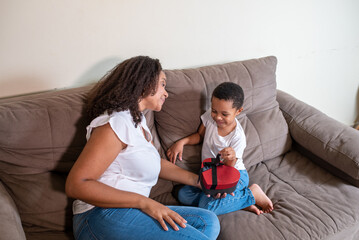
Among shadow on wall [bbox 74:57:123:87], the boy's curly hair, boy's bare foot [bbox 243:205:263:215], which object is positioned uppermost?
shadow on wall [bbox 74:57:123:87]

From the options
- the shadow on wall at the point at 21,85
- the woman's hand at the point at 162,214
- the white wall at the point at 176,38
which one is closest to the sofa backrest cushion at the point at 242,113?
the white wall at the point at 176,38

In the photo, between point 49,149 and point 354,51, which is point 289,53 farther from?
point 49,149

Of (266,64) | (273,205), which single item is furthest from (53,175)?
(266,64)

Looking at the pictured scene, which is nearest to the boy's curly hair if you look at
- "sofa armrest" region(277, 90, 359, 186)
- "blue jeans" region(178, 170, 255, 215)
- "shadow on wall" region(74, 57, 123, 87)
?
"blue jeans" region(178, 170, 255, 215)

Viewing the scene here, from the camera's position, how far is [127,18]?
1510 mm

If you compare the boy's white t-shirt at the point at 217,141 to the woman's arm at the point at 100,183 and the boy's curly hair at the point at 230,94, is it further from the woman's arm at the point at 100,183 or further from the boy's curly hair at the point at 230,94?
the woman's arm at the point at 100,183

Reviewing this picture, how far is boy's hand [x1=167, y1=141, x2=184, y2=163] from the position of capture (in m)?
1.48

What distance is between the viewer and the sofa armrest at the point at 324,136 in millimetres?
1433

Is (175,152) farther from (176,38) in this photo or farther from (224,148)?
(176,38)

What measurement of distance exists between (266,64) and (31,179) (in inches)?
60.6

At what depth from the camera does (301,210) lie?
4.26 ft

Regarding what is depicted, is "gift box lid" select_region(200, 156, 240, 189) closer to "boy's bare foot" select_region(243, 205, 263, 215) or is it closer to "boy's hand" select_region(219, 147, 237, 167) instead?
"boy's hand" select_region(219, 147, 237, 167)

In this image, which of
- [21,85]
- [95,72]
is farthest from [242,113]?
[21,85]

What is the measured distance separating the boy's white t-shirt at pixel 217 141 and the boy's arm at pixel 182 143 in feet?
0.17
